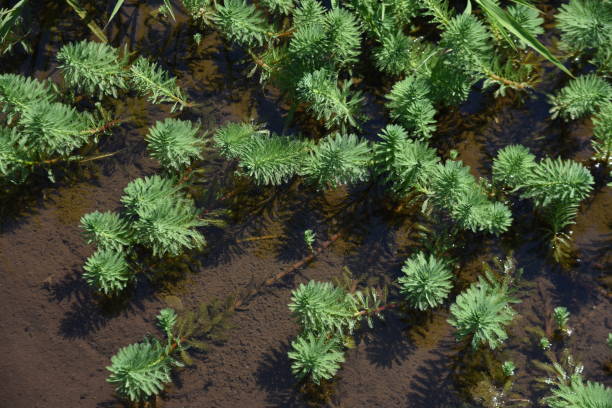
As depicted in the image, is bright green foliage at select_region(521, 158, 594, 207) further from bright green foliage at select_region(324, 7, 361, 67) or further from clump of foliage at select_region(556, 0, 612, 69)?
bright green foliage at select_region(324, 7, 361, 67)

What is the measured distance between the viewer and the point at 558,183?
2691 millimetres

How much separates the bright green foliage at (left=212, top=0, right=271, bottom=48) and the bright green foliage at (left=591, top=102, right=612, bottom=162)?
1.48 meters

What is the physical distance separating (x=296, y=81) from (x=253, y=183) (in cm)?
48

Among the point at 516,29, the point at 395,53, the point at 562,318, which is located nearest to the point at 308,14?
the point at 395,53

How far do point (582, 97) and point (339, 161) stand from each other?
1.07 metres

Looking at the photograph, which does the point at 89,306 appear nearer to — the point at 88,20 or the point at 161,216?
the point at 161,216

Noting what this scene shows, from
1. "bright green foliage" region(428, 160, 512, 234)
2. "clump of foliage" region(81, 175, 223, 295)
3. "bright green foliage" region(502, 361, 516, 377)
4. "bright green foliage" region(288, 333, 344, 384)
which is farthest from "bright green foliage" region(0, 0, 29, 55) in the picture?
"bright green foliage" region(502, 361, 516, 377)

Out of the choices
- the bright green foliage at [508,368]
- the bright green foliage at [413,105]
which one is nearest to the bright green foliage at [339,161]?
the bright green foliage at [413,105]

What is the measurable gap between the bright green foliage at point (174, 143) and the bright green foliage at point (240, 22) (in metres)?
0.45

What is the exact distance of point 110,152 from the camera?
301 cm

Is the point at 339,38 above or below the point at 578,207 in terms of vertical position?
above

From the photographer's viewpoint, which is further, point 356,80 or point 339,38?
point 356,80

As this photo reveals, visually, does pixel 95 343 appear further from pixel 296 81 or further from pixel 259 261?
pixel 296 81

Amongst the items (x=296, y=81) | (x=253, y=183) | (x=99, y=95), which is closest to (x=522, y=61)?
(x=296, y=81)
